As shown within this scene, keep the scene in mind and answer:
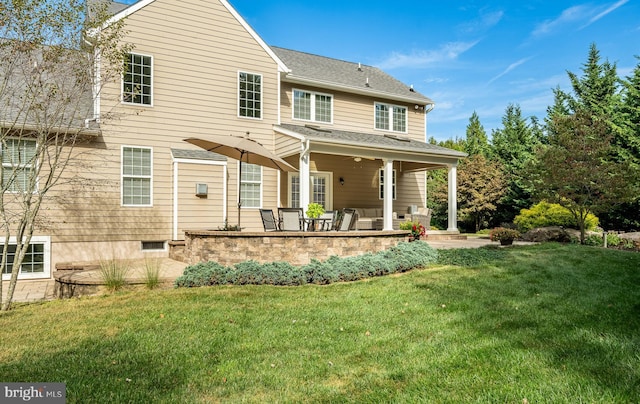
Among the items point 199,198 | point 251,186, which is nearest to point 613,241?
point 251,186

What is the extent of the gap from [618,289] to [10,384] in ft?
25.4

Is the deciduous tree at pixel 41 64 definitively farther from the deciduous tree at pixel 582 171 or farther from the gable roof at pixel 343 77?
the deciduous tree at pixel 582 171

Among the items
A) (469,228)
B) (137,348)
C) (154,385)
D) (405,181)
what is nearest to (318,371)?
(154,385)

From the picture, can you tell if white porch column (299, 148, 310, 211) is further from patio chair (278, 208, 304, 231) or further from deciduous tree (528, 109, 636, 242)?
deciduous tree (528, 109, 636, 242)

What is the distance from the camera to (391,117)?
635 inches

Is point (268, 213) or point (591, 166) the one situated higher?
point (591, 166)

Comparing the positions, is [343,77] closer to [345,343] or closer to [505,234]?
[505,234]

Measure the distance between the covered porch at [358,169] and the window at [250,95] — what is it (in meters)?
0.86

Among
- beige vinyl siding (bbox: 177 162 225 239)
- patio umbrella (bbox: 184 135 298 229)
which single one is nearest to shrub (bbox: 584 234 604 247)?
patio umbrella (bbox: 184 135 298 229)

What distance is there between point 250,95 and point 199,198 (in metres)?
3.70

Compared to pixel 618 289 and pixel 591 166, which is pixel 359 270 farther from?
pixel 591 166

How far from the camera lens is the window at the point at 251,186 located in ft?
40.8

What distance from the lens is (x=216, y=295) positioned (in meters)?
6.30

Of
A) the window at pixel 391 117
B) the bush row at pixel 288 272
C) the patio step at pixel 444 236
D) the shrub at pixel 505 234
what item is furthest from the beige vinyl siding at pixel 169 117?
the shrub at pixel 505 234
